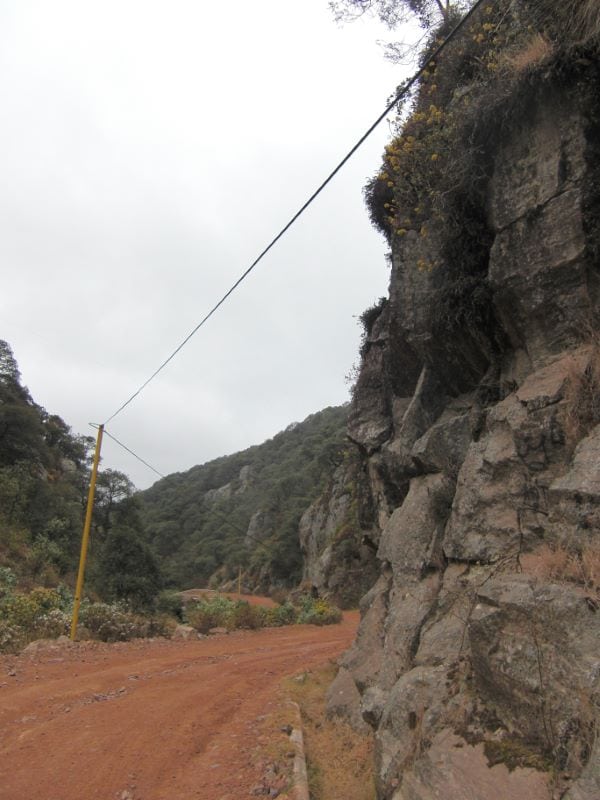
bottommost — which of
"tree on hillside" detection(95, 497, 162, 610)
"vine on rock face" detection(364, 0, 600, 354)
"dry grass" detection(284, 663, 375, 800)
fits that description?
"dry grass" detection(284, 663, 375, 800)

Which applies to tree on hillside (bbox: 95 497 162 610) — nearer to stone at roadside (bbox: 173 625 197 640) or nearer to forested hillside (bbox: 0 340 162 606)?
forested hillside (bbox: 0 340 162 606)

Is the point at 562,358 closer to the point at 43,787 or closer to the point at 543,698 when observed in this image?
the point at 543,698

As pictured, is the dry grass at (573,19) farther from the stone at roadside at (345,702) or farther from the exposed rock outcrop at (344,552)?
the exposed rock outcrop at (344,552)

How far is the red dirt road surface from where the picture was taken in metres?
5.06

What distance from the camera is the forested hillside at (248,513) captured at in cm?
4694

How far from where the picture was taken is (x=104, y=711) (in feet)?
23.7

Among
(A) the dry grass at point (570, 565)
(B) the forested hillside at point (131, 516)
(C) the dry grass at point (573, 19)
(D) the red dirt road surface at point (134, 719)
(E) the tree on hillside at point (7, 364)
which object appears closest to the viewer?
(A) the dry grass at point (570, 565)

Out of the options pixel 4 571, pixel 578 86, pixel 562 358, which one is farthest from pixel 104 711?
pixel 4 571

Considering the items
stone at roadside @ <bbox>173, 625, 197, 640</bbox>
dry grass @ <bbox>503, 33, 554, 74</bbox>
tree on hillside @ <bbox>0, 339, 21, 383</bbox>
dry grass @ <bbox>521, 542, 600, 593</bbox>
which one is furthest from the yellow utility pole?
tree on hillside @ <bbox>0, 339, 21, 383</bbox>

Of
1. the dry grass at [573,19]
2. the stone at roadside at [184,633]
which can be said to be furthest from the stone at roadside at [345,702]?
the dry grass at [573,19]

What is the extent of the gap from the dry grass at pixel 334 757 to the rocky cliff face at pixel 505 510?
424 mm

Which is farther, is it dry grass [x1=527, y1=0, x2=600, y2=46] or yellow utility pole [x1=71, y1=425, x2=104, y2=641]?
yellow utility pole [x1=71, y1=425, x2=104, y2=641]

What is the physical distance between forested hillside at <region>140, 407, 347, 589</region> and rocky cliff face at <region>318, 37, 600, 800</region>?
88.9 ft

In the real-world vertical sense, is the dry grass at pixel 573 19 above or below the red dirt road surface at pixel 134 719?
above
